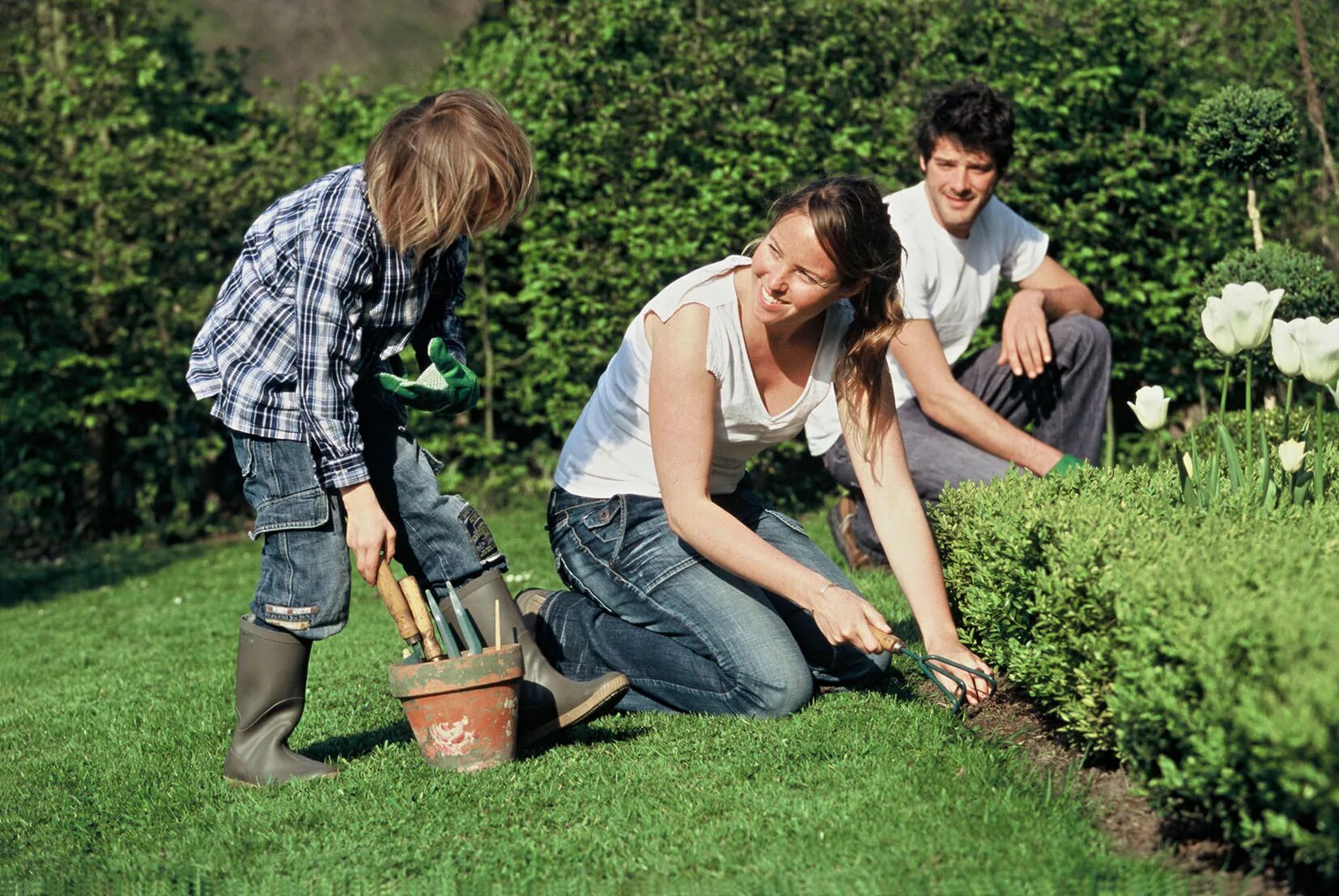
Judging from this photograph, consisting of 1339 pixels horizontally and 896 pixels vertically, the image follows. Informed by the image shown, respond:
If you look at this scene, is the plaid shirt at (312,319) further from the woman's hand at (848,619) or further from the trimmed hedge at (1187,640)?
the trimmed hedge at (1187,640)

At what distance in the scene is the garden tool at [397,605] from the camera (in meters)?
3.20

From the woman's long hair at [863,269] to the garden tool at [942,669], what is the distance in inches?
25.1

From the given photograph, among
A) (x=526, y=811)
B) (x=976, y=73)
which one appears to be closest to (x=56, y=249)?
(x=976, y=73)

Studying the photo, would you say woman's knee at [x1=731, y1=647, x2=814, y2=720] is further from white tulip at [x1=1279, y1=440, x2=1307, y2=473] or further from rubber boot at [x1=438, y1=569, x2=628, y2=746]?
white tulip at [x1=1279, y1=440, x2=1307, y2=473]

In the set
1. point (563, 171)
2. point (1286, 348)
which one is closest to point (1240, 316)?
point (1286, 348)

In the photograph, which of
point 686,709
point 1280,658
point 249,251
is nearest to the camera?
point 1280,658

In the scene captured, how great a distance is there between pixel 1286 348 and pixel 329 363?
2202 mm

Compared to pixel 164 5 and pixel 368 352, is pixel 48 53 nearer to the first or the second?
pixel 164 5

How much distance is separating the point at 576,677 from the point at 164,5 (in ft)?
25.4

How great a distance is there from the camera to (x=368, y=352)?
139 inches

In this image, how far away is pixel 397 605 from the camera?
127 inches

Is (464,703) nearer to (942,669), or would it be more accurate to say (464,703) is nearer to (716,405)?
(716,405)

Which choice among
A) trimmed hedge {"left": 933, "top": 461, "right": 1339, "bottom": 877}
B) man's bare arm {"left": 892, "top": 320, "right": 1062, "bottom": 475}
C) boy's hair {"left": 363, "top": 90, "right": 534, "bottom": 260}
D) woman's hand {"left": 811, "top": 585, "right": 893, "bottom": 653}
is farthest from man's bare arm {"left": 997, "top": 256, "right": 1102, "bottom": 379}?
boy's hair {"left": 363, "top": 90, "right": 534, "bottom": 260}

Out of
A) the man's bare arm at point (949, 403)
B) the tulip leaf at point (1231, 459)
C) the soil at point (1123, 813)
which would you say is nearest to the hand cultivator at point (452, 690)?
the soil at point (1123, 813)
